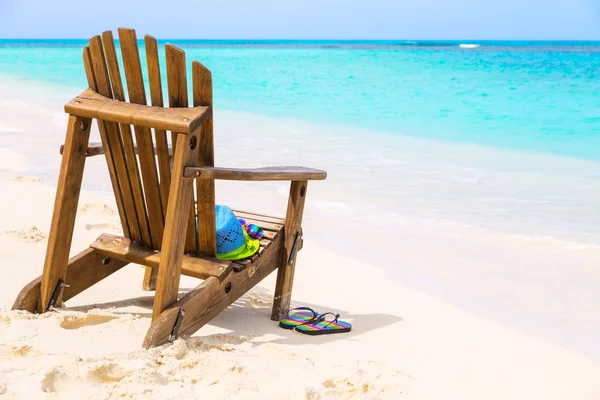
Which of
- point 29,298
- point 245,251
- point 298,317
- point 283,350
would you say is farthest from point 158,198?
point 298,317

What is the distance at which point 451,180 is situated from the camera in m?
7.39

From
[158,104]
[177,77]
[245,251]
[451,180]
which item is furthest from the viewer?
[451,180]

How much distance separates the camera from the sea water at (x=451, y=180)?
4203 millimetres

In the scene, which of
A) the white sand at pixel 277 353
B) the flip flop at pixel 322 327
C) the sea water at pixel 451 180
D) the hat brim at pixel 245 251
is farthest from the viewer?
the sea water at pixel 451 180

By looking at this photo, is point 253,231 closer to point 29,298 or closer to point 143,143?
point 143,143

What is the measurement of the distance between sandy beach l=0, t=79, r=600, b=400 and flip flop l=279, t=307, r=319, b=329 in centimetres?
4

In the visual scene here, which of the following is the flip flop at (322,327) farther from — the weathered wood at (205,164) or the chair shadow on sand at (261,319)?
the weathered wood at (205,164)

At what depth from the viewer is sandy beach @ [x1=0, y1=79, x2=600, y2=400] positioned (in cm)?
240

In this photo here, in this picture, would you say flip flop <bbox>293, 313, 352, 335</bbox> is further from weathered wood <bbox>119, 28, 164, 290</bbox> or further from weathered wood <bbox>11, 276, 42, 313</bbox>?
weathered wood <bbox>11, 276, 42, 313</bbox>

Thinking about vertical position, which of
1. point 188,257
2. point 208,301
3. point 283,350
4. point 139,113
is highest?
point 139,113

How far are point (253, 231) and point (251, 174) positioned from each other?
521mm

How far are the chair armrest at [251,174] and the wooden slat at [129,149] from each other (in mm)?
379

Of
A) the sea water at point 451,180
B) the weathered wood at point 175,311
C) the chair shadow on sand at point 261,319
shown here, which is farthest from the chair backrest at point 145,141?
the sea water at point 451,180

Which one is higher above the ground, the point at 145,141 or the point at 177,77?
the point at 177,77
